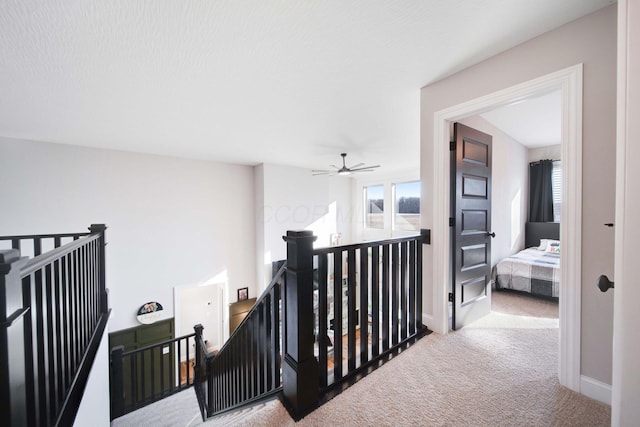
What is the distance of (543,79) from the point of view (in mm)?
1589

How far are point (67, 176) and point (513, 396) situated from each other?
6.15 m

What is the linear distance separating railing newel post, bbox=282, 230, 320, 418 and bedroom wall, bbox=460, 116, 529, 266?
2.68 meters

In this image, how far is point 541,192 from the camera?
4.50m

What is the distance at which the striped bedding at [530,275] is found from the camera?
9.84ft

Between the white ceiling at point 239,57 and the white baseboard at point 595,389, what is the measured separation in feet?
6.96

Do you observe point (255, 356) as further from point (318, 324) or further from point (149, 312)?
point (149, 312)

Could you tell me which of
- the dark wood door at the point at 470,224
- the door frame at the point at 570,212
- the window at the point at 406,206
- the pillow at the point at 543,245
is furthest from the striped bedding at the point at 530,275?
the window at the point at 406,206

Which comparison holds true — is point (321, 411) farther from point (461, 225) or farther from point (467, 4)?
Result: point (467, 4)

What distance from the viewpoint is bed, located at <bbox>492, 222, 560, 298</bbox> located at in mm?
3006

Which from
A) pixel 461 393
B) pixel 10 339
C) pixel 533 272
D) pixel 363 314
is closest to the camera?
pixel 10 339

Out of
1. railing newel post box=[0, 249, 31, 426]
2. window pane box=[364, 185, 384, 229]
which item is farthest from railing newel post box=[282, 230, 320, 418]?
window pane box=[364, 185, 384, 229]

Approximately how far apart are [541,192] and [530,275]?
7.41 ft

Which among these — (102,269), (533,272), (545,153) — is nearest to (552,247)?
(533,272)

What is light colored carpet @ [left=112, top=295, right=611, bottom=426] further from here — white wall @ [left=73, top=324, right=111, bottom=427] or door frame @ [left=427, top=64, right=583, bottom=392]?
white wall @ [left=73, top=324, right=111, bottom=427]
